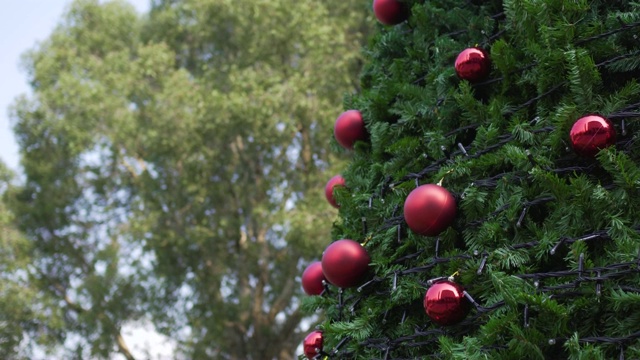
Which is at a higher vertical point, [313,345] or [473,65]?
[473,65]

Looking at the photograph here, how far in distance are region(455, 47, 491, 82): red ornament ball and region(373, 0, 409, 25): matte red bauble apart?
0.59 m

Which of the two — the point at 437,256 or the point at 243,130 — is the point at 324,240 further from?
the point at 437,256

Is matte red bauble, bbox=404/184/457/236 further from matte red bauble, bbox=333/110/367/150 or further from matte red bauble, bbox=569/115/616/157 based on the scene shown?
matte red bauble, bbox=333/110/367/150

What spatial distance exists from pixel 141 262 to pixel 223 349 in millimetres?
2128

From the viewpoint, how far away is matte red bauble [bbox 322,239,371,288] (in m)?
1.99

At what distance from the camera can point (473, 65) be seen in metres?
1.93

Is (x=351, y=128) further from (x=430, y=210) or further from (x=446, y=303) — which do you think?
(x=446, y=303)

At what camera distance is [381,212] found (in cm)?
208

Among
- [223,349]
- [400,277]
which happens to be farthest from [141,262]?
[400,277]

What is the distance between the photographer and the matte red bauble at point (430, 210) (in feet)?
5.76

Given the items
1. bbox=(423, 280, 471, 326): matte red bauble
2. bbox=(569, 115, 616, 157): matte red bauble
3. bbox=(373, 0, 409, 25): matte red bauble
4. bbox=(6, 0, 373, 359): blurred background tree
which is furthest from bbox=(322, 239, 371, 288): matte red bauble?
bbox=(6, 0, 373, 359): blurred background tree

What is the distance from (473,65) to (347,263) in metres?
0.71

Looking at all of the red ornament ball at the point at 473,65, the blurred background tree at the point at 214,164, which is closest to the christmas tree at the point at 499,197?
the red ornament ball at the point at 473,65

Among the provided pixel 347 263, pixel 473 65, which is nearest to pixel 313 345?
pixel 347 263
